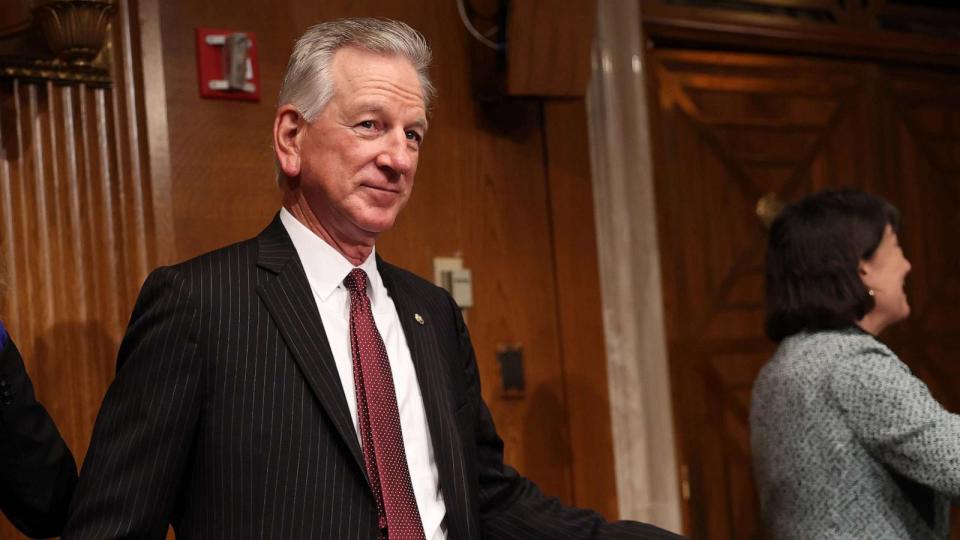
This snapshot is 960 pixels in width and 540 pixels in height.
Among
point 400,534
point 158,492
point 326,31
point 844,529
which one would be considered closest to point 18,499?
point 158,492

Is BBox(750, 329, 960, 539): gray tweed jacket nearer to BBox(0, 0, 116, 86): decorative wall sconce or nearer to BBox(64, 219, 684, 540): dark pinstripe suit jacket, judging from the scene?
BBox(64, 219, 684, 540): dark pinstripe suit jacket

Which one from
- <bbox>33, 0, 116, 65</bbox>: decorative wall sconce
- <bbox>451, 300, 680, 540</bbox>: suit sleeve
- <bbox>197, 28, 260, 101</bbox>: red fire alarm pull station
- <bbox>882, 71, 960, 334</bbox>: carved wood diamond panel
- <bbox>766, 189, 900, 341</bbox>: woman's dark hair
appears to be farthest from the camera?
<bbox>882, 71, 960, 334</bbox>: carved wood diamond panel

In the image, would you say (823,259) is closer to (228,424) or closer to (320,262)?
(320,262)

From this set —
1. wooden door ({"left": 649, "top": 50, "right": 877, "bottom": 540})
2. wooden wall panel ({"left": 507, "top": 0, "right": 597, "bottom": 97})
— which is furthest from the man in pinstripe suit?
wooden door ({"left": 649, "top": 50, "right": 877, "bottom": 540})

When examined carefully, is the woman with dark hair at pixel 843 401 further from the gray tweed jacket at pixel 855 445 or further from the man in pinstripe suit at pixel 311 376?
the man in pinstripe suit at pixel 311 376

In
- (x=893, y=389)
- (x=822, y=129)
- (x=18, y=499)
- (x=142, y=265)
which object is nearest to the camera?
(x=18, y=499)

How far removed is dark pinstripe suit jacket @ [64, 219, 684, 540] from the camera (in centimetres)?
164

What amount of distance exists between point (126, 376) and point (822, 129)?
2832 mm

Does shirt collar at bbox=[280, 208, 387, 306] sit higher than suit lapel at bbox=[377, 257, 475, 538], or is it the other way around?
shirt collar at bbox=[280, 208, 387, 306]

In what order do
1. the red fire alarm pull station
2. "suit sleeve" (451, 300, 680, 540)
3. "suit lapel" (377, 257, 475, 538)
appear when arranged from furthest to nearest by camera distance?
the red fire alarm pull station
"suit sleeve" (451, 300, 680, 540)
"suit lapel" (377, 257, 475, 538)

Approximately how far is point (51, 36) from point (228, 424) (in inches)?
43.4

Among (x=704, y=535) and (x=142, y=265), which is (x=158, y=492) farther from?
(x=704, y=535)

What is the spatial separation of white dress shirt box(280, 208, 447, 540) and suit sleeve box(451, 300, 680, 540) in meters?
0.17

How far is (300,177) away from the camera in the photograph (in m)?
1.90
